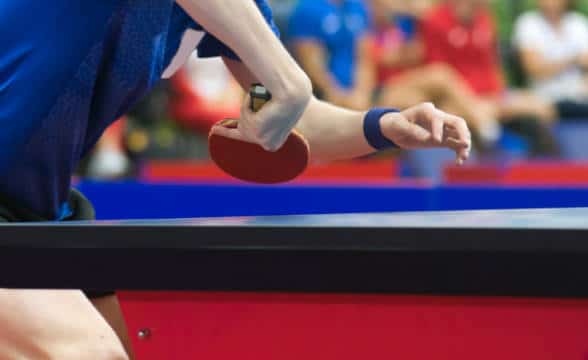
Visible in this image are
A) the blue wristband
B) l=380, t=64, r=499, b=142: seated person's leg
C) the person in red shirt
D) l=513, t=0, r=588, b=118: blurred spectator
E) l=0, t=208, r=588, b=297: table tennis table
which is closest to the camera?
l=0, t=208, r=588, b=297: table tennis table

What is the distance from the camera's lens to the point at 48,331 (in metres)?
1.31

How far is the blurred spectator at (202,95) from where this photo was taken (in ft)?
19.4

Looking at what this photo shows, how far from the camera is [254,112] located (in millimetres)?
1305

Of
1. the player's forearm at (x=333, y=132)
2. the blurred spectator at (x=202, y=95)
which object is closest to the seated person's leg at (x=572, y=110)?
the blurred spectator at (x=202, y=95)

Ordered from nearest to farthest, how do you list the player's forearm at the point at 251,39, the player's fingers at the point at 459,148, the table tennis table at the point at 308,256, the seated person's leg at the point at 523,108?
the table tennis table at the point at 308,256 → the player's forearm at the point at 251,39 → the player's fingers at the point at 459,148 → the seated person's leg at the point at 523,108

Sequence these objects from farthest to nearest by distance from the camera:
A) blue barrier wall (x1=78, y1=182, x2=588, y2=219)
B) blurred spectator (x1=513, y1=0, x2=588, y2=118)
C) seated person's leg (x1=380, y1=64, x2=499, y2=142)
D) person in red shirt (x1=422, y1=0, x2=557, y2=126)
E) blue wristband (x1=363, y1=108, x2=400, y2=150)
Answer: blurred spectator (x1=513, y1=0, x2=588, y2=118), person in red shirt (x1=422, y1=0, x2=557, y2=126), seated person's leg (x1=380, y1=64, x2=499, y2=142), blue barrier wall (x1=78, y1=182, x2=588, y2=219), blue wristband (x1=363, y1=108, x2=400, y2=150)

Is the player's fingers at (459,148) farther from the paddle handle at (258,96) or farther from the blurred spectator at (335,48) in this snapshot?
the blurred spectator at (335,48)

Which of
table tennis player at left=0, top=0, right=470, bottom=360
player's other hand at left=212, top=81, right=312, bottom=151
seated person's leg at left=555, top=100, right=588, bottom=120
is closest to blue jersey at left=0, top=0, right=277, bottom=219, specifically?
table tennis player at left=0, top=0, right=470, bottom=360

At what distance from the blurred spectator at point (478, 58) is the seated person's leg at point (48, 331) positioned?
504 cm

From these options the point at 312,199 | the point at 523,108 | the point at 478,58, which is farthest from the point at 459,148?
the point at 523,108

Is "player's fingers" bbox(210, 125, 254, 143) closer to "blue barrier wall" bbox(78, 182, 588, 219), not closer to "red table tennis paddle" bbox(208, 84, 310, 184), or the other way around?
"red table tennis paddle" bbox(208, 84, 310, 184)

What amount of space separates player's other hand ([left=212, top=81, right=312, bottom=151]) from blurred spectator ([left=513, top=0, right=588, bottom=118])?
551 centimetres

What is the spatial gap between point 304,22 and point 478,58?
1047 millimetres

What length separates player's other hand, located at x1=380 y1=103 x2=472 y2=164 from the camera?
152cm
